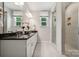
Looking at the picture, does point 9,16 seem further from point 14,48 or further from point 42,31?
point 42,31

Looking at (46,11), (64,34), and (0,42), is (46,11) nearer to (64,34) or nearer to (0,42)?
(64,34)

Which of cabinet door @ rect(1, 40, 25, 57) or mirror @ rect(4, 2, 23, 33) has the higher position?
Result: mirror @ rect(4, 2, 23, 33)

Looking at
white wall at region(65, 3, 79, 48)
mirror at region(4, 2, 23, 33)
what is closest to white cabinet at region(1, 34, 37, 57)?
mirror at region(4, 2, 23, 33)

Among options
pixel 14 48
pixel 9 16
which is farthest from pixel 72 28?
pixel 14 48

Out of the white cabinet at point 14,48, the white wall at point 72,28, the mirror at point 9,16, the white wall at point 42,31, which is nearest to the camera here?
the white cabinet at point 14,48

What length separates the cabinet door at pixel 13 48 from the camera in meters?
3.26

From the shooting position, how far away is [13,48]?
326 cm

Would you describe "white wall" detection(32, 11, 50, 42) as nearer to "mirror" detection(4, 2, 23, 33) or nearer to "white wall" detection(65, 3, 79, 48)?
"white wall" detection(65, 3, 79, 48)

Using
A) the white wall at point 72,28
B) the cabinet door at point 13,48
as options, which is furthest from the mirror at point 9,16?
the white wall at point 72,28

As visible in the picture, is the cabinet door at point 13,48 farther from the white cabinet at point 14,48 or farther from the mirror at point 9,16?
the mirror at point 9,16

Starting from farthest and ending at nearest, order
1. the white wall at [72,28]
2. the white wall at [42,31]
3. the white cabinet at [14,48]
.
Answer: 1. the white wall at [42,31]
2. the white wall at [72,28]
3. the white cabinet at [14,48]

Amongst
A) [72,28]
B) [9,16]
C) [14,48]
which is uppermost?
[9,16]

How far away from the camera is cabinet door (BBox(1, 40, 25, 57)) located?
326 centimetres

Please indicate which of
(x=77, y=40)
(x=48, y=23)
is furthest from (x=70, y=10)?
(x=48, y=23)
